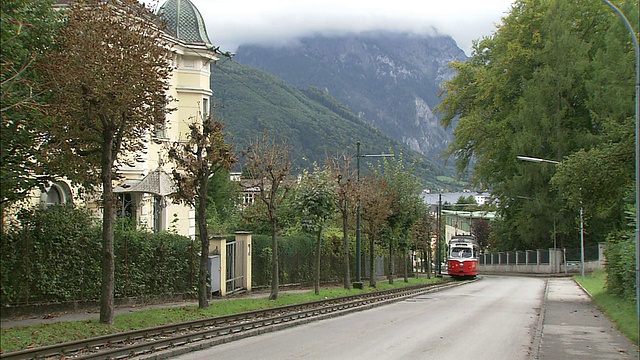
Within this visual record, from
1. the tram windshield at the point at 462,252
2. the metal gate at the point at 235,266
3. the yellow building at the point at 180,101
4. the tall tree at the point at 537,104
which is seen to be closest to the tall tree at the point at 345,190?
the metal gate at the point at 235,266

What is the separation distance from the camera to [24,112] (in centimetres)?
1619

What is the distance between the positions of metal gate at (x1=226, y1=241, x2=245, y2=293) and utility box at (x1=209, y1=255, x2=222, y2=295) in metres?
1.79

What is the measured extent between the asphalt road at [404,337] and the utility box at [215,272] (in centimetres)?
617

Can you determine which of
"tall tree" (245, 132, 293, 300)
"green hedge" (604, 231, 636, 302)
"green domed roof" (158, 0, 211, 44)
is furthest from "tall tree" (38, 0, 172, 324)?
"green domed roof" (158, 0, 211, 44)

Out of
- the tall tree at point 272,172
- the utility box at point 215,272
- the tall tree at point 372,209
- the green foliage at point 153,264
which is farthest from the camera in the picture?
the tall tree at point 372,209

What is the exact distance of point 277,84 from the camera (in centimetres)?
15912

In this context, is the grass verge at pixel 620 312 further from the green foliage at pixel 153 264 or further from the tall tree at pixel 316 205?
the green foliage at pixel 153 264

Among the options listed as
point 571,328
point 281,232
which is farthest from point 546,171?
point 571,328

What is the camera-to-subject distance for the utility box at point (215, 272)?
29516mm

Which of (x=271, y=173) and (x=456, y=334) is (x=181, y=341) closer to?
(x=456, y=334)

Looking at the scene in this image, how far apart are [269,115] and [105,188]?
10493 cm

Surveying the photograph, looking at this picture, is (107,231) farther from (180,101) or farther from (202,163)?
(180,101)

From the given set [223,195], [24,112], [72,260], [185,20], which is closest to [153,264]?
[72,260]

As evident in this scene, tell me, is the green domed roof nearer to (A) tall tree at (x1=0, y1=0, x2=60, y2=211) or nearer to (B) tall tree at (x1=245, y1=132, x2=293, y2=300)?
(B) tall tree at (x1=245, y1=132, x2=293, y2=300)
